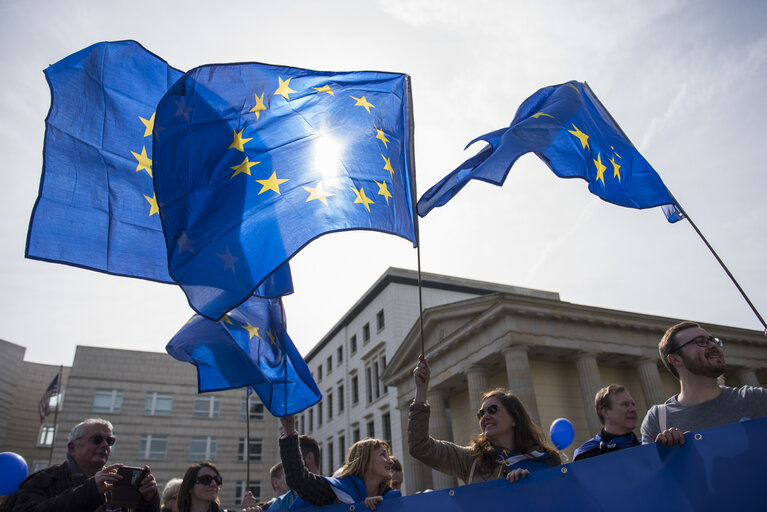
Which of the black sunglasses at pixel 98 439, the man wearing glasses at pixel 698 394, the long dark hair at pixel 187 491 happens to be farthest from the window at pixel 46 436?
the man wearing glasses at pixel 698 394

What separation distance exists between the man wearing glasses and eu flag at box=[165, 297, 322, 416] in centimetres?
313

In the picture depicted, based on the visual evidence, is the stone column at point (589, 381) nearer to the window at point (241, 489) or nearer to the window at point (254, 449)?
the window at point (241, 489)

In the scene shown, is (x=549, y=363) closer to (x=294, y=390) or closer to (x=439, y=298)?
(x=439, y=298)

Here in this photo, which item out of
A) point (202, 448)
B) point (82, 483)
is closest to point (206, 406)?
point (202, 448)

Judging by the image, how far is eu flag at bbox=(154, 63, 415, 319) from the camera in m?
4.21

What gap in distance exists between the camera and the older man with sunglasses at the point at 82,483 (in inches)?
132

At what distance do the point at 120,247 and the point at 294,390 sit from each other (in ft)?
7.27

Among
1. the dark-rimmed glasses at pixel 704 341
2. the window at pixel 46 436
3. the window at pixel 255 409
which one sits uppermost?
the window at pixel 255 409

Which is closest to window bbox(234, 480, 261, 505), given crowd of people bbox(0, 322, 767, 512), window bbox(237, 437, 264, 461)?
window bbox(237, 437, 264, 461)

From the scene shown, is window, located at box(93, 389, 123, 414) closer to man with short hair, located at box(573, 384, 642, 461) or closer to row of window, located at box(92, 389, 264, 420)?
row of window, located at box(92, 389, 264, 420)

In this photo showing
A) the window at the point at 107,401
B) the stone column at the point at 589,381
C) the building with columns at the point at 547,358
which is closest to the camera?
the stone column at the point at 589,381

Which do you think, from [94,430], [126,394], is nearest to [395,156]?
[94,430]

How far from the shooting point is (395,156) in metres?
5.24

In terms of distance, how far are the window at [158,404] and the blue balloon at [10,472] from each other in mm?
42415
